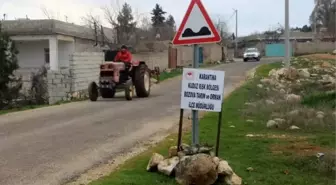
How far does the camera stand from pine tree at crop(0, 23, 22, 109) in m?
22.1

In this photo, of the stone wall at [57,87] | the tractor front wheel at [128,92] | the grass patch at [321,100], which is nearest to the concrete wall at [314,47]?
the stone wall at [57,87]

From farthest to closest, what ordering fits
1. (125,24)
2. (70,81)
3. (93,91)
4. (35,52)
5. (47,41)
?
(125,24), (35,52), (47,41), (70,81), (93,91)

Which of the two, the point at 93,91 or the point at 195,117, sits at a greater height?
the point at 195,117

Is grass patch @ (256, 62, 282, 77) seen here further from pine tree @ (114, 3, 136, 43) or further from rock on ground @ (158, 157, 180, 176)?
rock on ground @ (158, 157, 180, 176)

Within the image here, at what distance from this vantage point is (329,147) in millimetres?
10008

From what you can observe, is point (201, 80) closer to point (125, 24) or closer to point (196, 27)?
point (196, 27)

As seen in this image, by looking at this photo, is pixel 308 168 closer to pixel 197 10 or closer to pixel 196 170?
pixel 196 170

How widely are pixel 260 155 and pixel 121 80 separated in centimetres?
1301

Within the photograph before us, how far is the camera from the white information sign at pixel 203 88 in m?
7.95

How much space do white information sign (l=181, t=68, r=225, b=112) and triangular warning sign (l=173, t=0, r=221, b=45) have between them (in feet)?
1.50

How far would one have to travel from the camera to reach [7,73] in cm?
2253

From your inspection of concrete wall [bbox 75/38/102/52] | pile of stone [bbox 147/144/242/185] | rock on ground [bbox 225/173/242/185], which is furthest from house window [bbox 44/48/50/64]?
rock on ground [bbox 225/173/242/185]

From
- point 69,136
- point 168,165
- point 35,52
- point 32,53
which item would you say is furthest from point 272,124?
point 32,53

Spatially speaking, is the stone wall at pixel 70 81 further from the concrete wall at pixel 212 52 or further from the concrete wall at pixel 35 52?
the concrete wall at pixel 212 52
